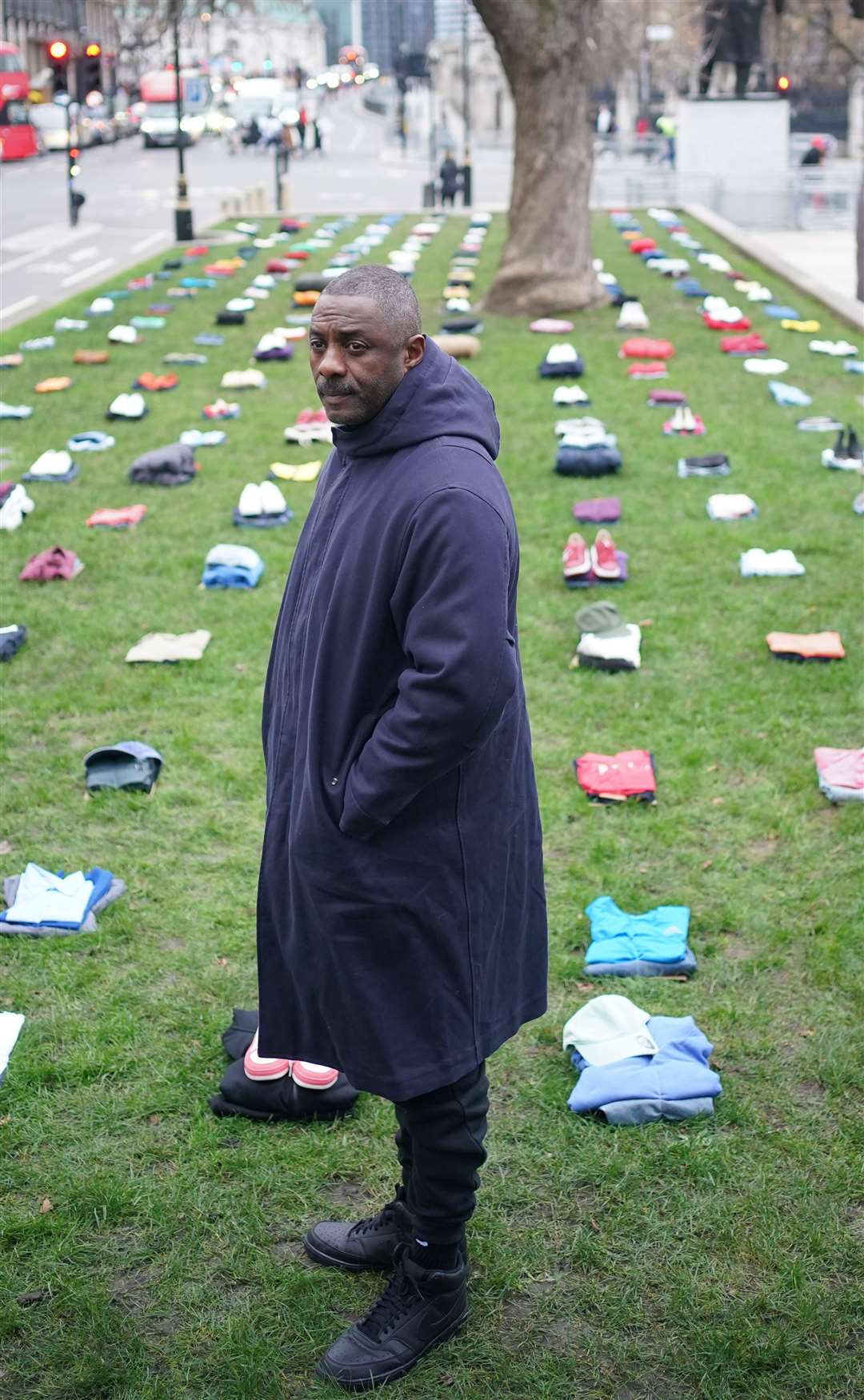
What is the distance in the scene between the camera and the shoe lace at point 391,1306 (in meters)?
3.05

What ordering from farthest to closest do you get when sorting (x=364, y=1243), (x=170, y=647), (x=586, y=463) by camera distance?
1. (x=586, y=463)
2. (x=170, y=647)
3. (x=364, y=1243)

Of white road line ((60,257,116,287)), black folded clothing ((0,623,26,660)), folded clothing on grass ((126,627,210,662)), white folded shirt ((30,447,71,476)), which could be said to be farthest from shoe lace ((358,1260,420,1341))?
white road line ((60,257,116,287))

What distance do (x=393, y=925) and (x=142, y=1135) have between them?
4.96 feet

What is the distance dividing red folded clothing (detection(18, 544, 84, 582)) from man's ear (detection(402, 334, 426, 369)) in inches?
229

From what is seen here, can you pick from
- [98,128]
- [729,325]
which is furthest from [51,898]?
[98,128]

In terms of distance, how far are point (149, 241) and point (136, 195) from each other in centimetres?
1053

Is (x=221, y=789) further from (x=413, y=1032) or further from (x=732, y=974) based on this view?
(x=413, y=1032)

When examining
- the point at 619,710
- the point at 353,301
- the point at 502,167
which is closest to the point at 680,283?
the point at 619,710

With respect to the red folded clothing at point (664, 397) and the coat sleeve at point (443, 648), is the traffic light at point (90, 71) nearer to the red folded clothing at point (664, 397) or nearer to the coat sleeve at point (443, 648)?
the red folded clothing at point (664, 397)

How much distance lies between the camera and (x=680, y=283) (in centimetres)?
1842

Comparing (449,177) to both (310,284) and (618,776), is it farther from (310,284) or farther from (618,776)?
(618,776)

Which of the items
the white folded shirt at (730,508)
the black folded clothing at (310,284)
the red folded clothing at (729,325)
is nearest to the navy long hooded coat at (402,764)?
the white folded shirt at (730,508)

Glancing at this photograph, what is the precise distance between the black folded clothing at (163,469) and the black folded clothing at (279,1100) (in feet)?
21.9

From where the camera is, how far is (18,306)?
18.4 meters
